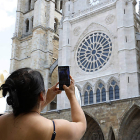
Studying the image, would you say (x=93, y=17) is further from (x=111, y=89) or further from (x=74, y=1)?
(x=111, y=89)

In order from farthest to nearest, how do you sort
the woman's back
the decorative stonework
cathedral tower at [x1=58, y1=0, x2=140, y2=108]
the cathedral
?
the decorative stonework, cathedral tower at [x1=58, y1=0, x2=140, y2=108], the cathedral, the woman's back

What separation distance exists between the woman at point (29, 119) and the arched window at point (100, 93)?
15.6 meters

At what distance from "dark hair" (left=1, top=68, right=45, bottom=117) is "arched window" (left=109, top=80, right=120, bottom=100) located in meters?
15.3

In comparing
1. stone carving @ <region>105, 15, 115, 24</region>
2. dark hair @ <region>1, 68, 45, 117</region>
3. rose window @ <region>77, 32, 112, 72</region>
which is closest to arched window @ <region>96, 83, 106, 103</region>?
rose window @ <region>77, 32, 112, 72</region>

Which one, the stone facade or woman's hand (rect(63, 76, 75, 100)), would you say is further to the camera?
the stone facade

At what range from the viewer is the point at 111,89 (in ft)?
53.4

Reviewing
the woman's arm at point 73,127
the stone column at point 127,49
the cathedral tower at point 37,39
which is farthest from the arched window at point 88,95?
the woman's arm at point 73,127

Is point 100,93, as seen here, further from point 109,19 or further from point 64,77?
point 64,77

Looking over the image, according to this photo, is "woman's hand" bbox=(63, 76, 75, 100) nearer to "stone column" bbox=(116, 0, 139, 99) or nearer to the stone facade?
the stone facade

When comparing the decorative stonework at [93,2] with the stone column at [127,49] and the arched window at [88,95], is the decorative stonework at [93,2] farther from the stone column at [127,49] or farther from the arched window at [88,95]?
the arched window at [88,95]

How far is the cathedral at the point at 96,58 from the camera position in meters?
13.4

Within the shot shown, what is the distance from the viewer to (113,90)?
634 inches

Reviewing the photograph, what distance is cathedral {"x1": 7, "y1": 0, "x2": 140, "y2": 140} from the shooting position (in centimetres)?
1343

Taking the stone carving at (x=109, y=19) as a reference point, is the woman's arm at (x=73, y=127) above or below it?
below
